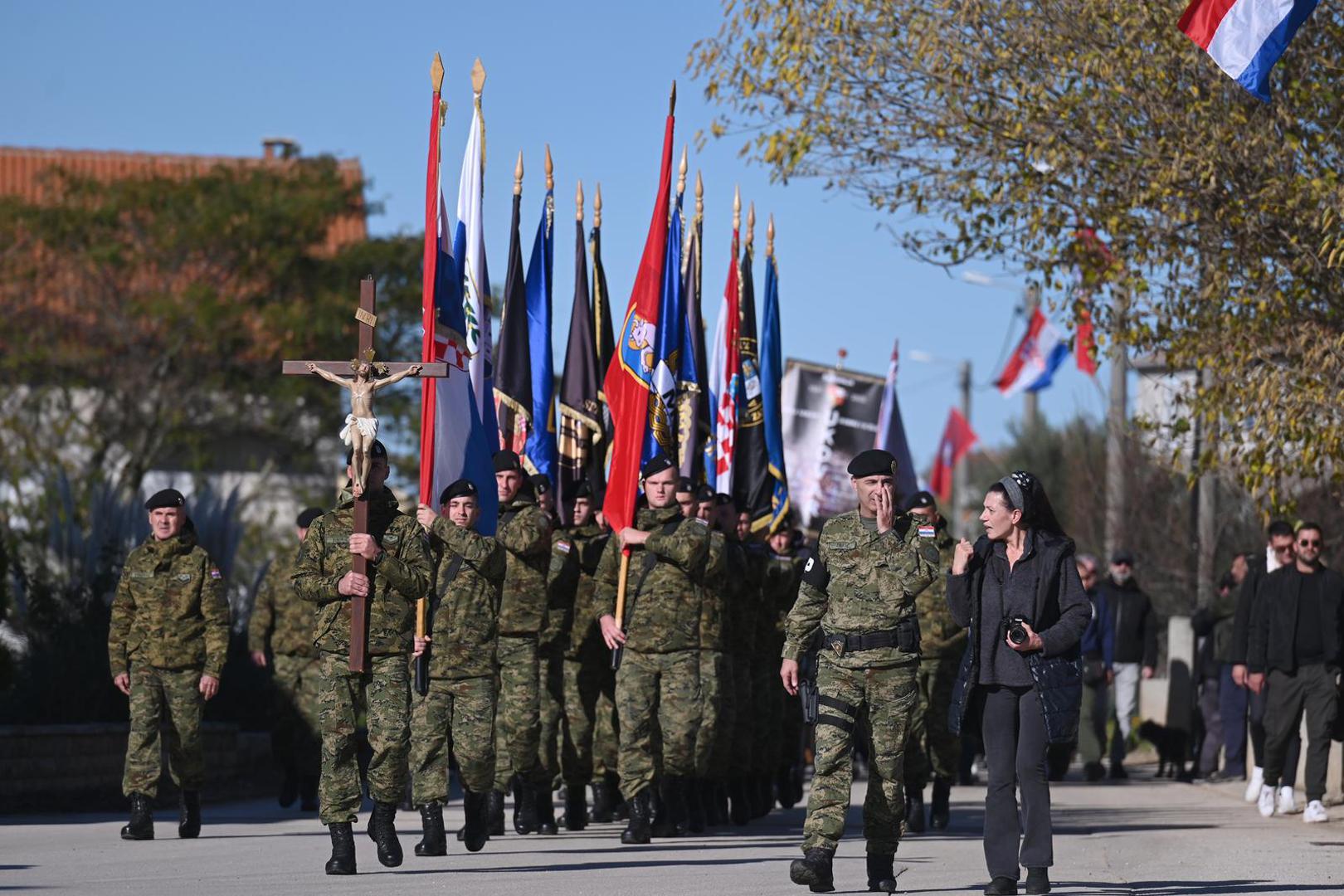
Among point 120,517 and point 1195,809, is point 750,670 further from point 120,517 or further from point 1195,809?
point 120,517

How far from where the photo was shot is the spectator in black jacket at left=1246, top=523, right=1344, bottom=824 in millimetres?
14812

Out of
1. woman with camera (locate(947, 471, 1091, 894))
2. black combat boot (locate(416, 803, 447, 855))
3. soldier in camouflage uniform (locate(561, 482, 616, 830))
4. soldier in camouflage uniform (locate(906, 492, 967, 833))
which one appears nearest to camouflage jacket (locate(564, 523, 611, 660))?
soldier in camouflage uniform (locate(561, 482, 616, 830))

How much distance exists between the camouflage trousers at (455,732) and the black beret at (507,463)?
6.34 feet

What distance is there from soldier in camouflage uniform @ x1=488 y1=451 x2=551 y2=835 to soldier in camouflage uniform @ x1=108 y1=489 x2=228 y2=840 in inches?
64.0

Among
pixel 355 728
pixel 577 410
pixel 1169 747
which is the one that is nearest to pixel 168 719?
pixel 355 728

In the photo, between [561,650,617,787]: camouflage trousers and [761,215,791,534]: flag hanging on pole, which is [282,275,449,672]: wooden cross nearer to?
[561,650,617,787]: camouflage trousers

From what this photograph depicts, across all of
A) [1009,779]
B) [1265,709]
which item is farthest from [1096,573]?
[1009,779]

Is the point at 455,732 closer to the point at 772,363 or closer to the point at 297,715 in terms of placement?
the point at 297,715

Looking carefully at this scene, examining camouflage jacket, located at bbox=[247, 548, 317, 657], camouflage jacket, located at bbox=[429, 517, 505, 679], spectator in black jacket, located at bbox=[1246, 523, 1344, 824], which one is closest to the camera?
camouflage jacket, located at bbox=[429, 517, 505, 679]

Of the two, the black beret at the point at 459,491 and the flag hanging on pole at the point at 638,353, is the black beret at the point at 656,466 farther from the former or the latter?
the black beret at the point at 459,491

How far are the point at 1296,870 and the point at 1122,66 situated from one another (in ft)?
19.0

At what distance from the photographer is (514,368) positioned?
630 inches

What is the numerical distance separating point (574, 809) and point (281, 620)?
3277 millimetres

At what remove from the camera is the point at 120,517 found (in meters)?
21.4
